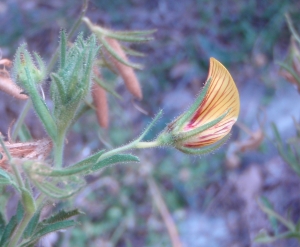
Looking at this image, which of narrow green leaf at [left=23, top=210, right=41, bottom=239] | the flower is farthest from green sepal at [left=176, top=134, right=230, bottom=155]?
narrow green leaf at [left=23, top=210, right=41, bottom=239]

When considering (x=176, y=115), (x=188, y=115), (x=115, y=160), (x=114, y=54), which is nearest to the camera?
(x=115, y=160)

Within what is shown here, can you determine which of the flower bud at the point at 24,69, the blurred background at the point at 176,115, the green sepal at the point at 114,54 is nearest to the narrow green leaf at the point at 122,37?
the green sepal at the point at 114,54

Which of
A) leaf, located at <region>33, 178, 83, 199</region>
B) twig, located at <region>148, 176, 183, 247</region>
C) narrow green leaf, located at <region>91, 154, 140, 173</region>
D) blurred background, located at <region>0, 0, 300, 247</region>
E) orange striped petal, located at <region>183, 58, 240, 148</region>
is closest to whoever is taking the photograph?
leaf, located at <region>33, 178, 83, 199</region>

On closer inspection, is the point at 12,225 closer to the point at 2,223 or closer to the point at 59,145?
the point at 2,223

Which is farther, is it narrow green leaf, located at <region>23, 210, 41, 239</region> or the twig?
the twig

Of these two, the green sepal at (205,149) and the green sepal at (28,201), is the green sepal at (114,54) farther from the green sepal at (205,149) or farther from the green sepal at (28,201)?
the green sepal at (28,201)

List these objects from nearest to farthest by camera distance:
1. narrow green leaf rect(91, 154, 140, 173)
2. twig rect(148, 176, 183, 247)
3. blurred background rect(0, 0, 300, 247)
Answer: narrow green leaf rect(91, 154, 140, 173)
twig rect(148, 176, 183, 247)
blurred background rect(0, 0, 300, 247)

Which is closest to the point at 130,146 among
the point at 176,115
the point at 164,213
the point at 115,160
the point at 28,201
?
the point at 115,160

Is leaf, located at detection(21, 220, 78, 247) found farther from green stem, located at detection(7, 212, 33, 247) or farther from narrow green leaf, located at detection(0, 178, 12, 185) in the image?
narrow green leaf, located at detection(0, 178, 12, 185)
